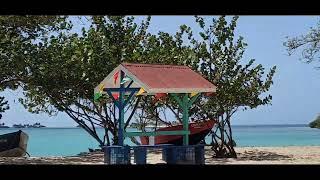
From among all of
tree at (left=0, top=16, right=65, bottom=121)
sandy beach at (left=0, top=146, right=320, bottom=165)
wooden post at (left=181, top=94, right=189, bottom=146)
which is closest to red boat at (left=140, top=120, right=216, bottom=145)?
sandy beach at (left=0, top=146, right=320, bottom=165)

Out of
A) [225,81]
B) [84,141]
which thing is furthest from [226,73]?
[84,141]

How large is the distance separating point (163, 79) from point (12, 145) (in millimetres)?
6884

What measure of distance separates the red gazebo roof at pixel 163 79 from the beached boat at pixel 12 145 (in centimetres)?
578

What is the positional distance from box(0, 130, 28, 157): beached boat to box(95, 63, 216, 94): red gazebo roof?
578cm

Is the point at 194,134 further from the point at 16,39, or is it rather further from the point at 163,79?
the point at 16,39

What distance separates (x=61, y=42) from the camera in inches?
508

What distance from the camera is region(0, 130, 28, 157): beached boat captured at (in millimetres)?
14383

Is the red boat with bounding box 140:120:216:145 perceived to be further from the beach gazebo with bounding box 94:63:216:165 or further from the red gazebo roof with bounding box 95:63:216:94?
the red gazebo roof with bounding box 95:63:216:94

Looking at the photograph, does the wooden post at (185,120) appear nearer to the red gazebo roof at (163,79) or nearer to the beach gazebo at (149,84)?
the beach gazebo at (149,84)
